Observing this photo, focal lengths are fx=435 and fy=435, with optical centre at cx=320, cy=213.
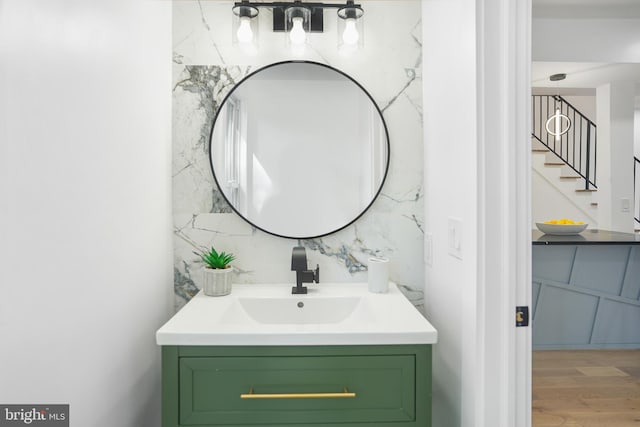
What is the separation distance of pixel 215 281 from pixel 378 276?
0.64m

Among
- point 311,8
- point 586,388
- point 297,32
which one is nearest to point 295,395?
point 297,32

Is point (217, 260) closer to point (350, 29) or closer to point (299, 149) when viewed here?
point (299, 149)

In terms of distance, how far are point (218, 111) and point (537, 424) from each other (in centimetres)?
212

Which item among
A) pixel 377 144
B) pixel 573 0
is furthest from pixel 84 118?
pixel 573 0

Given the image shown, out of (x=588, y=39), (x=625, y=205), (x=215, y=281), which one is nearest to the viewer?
(x=215, y=281)

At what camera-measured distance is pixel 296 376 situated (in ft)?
4.25

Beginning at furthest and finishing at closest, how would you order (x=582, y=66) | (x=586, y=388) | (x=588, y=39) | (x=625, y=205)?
(x=625, y=205), (x=582, y=66), (x=588, y=39), (x=586, y=388)

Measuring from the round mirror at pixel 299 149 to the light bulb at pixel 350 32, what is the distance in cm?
13

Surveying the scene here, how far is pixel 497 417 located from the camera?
4.07 ft

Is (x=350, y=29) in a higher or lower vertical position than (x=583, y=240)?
higher

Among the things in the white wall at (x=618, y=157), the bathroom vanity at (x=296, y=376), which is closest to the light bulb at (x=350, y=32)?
the bathroom vanity at (x=296, y=376)

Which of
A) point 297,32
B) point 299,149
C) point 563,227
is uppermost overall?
point 297,32

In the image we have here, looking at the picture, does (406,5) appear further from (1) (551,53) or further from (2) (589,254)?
(2) (589,254)

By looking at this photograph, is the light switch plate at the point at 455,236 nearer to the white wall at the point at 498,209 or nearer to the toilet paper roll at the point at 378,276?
the white wall at the point at 498,209
